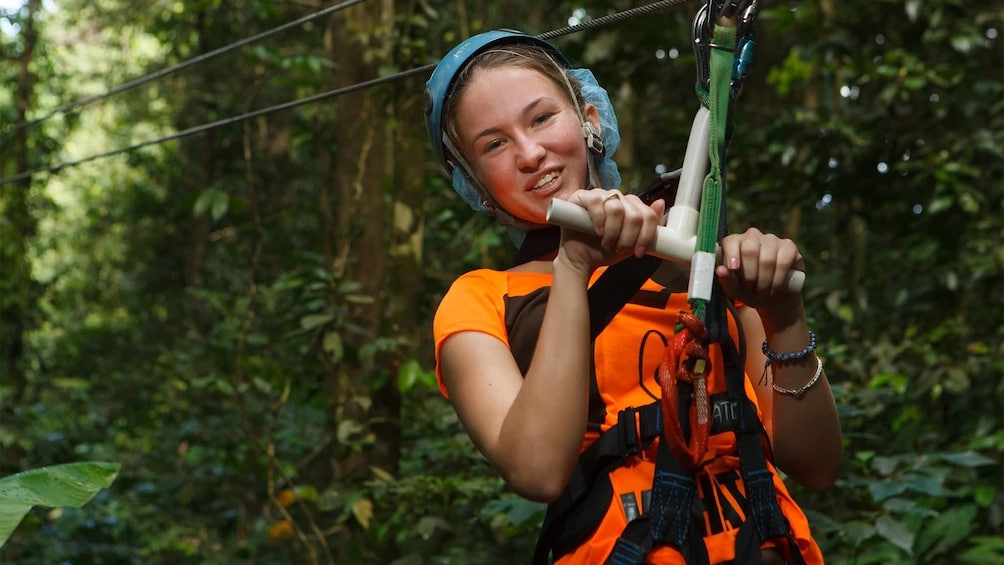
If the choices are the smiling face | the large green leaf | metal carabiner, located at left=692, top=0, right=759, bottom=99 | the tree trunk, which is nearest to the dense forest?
the tree trunk

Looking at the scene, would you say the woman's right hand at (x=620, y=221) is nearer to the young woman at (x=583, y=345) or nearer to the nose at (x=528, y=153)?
the young woman at (x=583, y=345)

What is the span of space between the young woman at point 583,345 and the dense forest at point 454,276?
38 cm

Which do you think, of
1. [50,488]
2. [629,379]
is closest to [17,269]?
[50,488]

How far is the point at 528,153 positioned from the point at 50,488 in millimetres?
1255

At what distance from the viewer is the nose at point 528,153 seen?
160 cm

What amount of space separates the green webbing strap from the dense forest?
590 mm

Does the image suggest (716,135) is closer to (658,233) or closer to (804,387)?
(658,233)

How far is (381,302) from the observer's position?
434 centimetres

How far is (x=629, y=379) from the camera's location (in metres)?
1.50

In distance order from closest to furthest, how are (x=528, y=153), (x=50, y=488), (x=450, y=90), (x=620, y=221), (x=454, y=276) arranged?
1. (x=620, y=221)
2. (x=528, y=153)
3. (x=450, y=90)
4. (x=50, y=488)
5. (x=454, y=276)

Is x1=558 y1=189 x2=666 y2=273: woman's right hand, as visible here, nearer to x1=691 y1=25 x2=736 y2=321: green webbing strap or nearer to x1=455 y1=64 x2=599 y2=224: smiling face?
x1=691 y1=25 x2=736 y2=321: green webbing strap

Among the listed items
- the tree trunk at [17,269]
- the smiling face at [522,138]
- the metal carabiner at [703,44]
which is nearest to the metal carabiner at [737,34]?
the metal carabiner at [703,44]

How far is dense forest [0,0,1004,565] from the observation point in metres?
3.50

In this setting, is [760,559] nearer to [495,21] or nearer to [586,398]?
[586,398]
